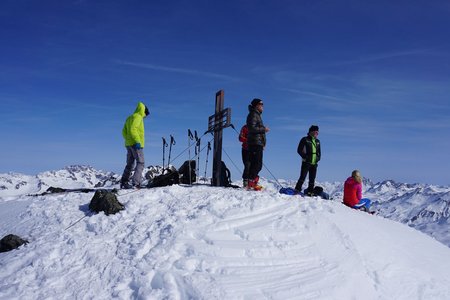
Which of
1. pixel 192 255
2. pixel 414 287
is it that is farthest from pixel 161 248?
pixel 414 287

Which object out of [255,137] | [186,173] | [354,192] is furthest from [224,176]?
[354,192]

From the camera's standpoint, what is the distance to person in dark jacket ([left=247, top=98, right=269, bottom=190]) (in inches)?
482

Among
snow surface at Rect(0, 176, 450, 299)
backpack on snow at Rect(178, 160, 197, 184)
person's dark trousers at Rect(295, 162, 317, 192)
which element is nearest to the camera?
snow surface at Rect(0, 176, 450, 299)

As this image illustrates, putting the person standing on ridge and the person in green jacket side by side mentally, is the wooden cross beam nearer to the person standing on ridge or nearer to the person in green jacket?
the person standing on ridge

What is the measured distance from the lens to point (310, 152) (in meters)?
13.2

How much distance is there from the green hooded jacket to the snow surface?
227cm

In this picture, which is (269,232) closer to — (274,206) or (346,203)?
(274,206)

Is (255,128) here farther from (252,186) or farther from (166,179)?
(166,179)

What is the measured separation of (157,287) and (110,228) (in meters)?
2.57

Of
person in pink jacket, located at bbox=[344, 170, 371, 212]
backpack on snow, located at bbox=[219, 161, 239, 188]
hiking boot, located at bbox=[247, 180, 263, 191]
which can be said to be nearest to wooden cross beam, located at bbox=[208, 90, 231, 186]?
backpack on snow, located at bbox=[219, 161, 239, 188]

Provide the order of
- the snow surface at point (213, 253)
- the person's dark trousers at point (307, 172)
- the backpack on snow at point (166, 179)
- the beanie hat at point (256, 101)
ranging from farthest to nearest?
1. the backpack on snow at point (166, 179)
2. the person's dark trousers at point (307, 172)
3. the beanie hat at point (256, 101)
4. the snow surface at point (213, 253)

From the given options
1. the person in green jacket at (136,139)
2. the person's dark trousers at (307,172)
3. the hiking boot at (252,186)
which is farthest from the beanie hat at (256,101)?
the person in green jacket at (136,139)

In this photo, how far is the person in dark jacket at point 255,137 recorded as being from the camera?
12.2 m

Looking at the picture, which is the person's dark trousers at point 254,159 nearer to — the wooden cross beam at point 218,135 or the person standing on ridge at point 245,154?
the person standing on ridge at point 245,154
